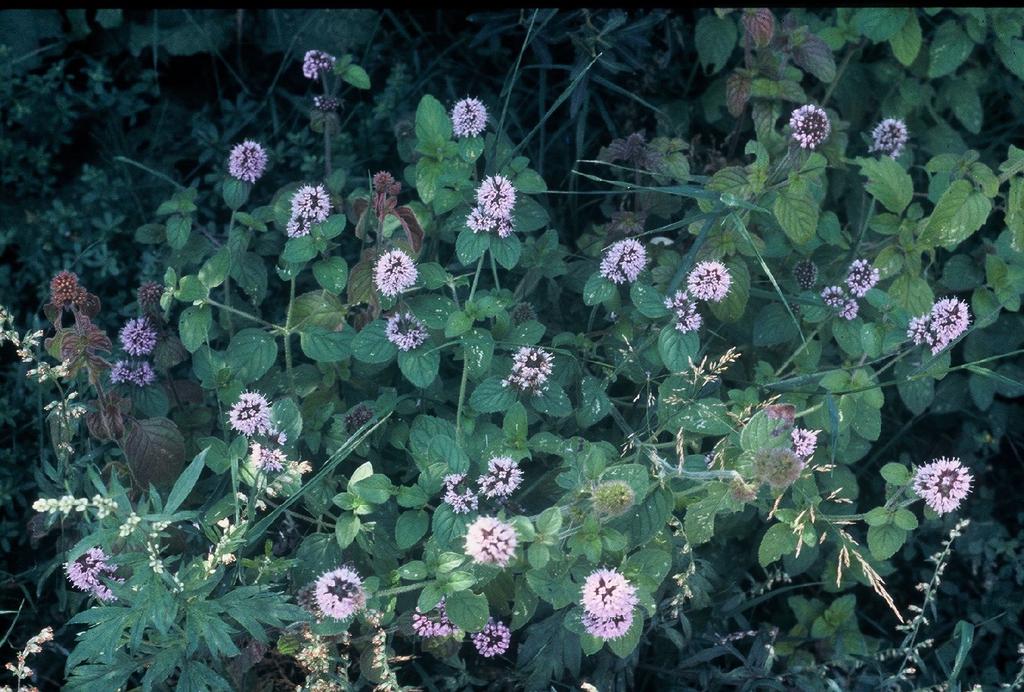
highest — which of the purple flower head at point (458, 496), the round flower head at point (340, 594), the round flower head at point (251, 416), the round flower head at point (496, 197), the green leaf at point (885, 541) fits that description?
the round flower head at point (496, 197)

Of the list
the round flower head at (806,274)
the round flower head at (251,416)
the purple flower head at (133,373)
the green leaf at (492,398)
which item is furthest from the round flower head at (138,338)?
the round flower head at (806,274)

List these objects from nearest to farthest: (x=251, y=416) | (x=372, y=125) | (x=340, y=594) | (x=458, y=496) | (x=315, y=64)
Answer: (x=340, y=594) → (x=458, y=496) → (x=251, y=416) → (x=315, y=64) → (x=372, y=125)

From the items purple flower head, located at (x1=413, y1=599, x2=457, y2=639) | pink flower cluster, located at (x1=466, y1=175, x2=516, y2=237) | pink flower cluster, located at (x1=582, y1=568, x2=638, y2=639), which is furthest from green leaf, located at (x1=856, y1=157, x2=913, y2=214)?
purple flower head, located at (x1=413, y1=599, x2=457, y2=639)

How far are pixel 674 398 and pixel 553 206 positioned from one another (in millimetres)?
888

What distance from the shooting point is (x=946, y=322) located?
76.9 inches

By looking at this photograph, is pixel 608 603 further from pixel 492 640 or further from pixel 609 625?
pixel 492 640

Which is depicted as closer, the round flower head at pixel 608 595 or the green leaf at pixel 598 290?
the round flower head at pixel 608 595

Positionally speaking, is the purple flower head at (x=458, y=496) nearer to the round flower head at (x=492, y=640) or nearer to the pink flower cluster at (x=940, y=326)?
the round flower head at (x=492, y=640)

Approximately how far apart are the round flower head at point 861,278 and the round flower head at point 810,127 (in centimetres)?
27

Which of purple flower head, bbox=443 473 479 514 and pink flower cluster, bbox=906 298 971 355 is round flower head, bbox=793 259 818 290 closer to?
pink flower cluster, bbox=906 298 971 355

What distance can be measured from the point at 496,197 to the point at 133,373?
0.87 m

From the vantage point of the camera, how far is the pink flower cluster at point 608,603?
1686 mm

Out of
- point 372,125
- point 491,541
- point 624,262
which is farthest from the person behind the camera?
point 372,125

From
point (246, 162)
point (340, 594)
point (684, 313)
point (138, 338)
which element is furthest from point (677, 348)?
point (138, 338)
